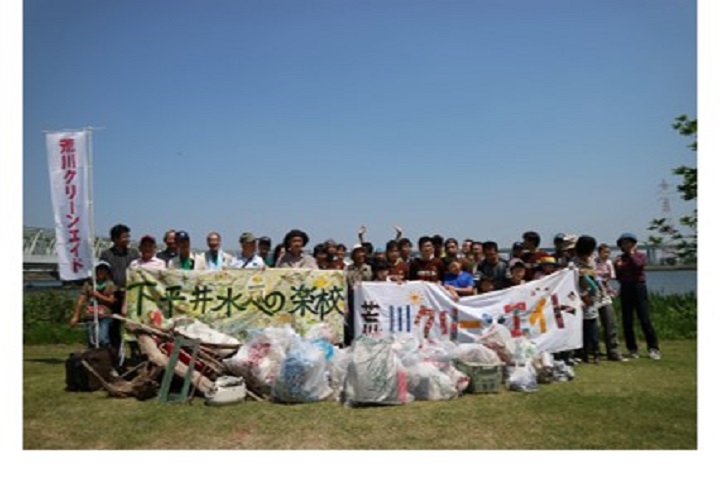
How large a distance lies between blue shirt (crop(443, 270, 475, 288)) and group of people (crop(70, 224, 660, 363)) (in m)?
0.01

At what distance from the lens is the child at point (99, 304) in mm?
6572

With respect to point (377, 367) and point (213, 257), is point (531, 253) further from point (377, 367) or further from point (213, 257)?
point (213, 257)

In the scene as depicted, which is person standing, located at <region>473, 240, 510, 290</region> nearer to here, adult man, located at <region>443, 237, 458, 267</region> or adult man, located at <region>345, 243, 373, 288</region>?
adult man, located at <region>443, 237, 458, 267</region>

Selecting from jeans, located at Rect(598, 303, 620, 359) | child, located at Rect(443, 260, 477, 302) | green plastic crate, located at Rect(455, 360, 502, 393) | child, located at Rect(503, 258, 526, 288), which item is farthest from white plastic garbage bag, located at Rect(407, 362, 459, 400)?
jeans, located at Rect(598, 303, 620, 359)

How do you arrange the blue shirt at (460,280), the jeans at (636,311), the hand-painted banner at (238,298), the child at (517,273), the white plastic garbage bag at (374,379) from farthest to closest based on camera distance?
the jeans at (636,311), the child at (517,273), the blue shirt at (460,280), the hand-painted banner at (238,298), the white plastic garbage bag at (374,379)

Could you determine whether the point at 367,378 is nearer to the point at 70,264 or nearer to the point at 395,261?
the point at 395,261

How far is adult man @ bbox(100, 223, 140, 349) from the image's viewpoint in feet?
22.1

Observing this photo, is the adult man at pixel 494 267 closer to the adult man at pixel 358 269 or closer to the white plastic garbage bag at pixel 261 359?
the adult man at pixel 358 269

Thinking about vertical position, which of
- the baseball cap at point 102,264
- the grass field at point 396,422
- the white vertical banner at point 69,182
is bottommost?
the grass field at point 396,422

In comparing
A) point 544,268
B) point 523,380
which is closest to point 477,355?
point 523,380

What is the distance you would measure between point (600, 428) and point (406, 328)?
2.83m

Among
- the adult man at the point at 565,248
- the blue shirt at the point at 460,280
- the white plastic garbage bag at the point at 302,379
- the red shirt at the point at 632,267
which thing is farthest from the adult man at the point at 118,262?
the red shirt at the point at 632,267

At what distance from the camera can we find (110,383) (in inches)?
221

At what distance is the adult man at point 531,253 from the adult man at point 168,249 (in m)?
4.99
